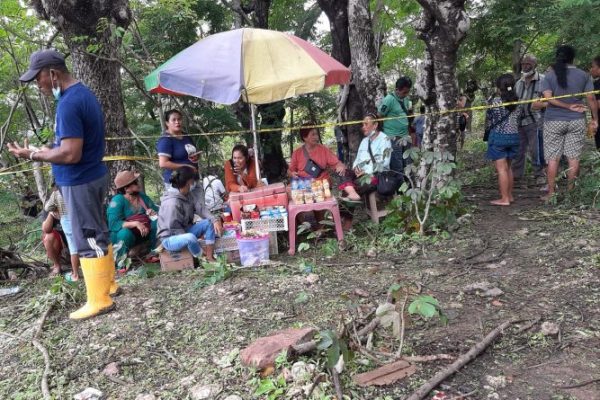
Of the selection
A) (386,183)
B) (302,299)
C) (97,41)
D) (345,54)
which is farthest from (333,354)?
(345,54)

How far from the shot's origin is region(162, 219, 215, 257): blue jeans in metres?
4.66

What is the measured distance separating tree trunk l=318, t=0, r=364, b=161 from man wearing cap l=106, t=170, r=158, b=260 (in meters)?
3.88

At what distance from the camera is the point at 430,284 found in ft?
12.0

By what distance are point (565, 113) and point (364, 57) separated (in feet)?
9.82

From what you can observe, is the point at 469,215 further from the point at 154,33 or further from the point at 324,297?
the point at 154,33

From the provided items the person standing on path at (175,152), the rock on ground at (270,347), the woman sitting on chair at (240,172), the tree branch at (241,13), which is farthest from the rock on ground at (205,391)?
the tree branch at (241,13)

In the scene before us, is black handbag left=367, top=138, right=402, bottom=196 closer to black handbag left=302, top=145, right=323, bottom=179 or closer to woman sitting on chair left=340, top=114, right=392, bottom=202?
woman sitting on chair left=340, top=114, right=392, bottom=202

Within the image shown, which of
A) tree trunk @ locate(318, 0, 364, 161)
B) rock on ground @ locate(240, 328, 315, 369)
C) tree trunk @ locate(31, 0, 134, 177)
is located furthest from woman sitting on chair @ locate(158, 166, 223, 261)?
tree trunk @ locate(318, 0, 364, 161)

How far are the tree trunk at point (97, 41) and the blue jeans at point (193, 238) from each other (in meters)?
1.48

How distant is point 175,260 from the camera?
188 inches

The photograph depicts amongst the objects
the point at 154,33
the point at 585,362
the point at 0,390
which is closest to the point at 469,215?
the point at 585,362

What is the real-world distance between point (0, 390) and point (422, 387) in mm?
2400

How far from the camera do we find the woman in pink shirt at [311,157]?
5793mm

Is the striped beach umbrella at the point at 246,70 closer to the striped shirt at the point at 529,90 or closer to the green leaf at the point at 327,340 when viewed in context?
the striped shirt at the point at 529,90
